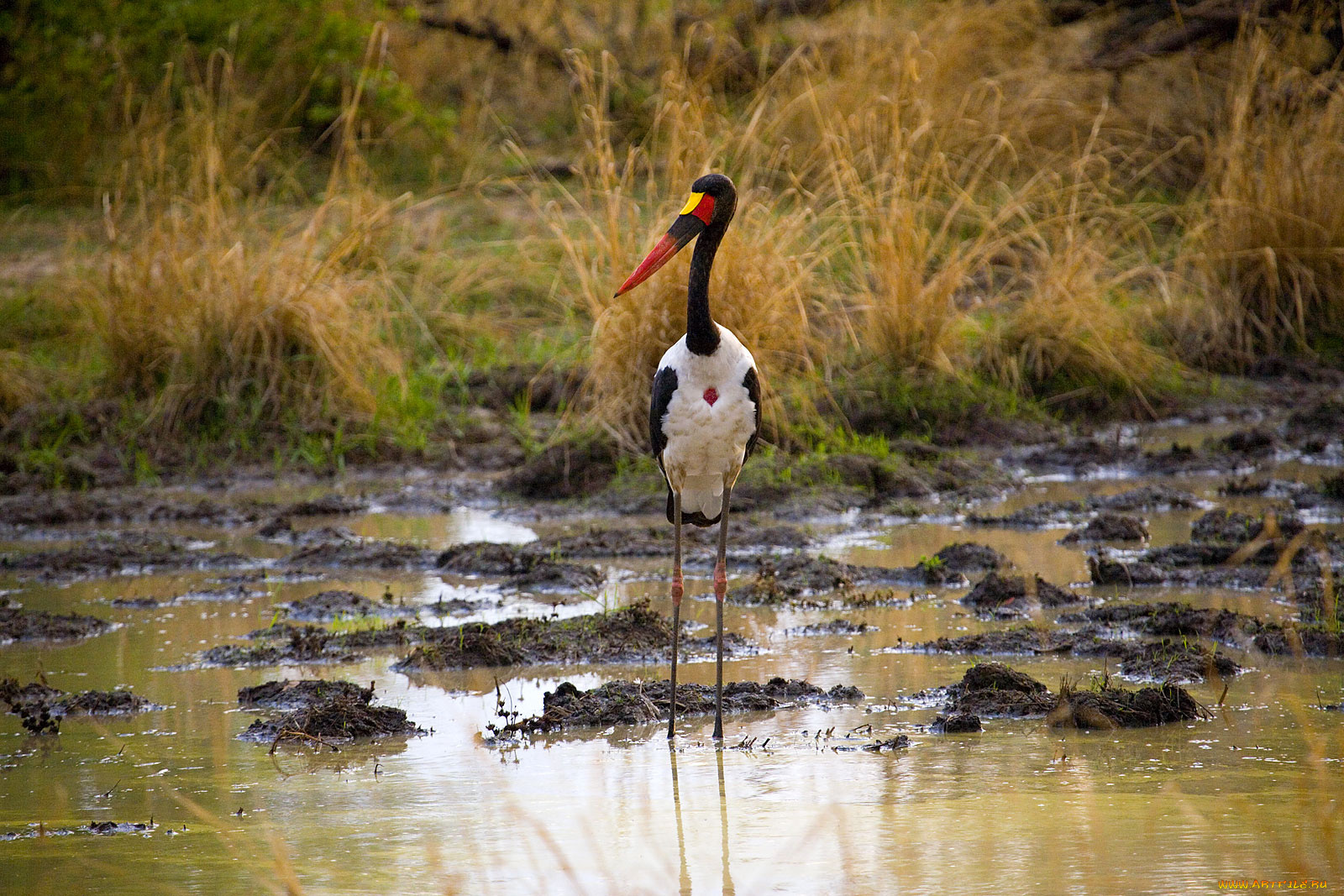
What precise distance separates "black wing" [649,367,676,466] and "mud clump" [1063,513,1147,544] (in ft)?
8.15

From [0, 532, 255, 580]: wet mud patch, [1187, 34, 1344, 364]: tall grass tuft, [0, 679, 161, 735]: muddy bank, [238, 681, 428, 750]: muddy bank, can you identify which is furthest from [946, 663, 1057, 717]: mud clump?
[1187, 34, 1344, 364]: tall grass tuft

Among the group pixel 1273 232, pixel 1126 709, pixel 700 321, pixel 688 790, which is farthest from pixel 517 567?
pixel 1273 232

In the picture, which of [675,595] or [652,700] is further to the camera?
[675,595]

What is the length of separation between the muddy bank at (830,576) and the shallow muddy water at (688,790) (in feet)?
1.21

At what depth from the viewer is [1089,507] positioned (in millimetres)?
7402

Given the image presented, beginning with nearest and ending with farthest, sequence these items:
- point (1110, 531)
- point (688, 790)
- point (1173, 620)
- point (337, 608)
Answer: point (688, 790)
point (1173, 620)
point (337, 608)
point (1110, 531)

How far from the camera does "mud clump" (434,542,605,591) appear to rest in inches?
249

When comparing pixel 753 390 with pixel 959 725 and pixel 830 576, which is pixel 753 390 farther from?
pixel 830 576

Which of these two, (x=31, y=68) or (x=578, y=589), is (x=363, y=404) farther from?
(x=31, y=68)

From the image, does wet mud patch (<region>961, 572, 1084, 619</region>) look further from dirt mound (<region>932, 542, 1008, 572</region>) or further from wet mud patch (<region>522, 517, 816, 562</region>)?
wet mud patch (<region>522, 517, 816, 562</region>)

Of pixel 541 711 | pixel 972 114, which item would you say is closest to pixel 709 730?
pixel 541 711

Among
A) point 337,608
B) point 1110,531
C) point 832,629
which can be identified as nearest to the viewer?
point 832,629

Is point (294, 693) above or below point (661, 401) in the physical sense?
below

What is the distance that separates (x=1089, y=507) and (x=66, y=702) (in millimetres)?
4575
